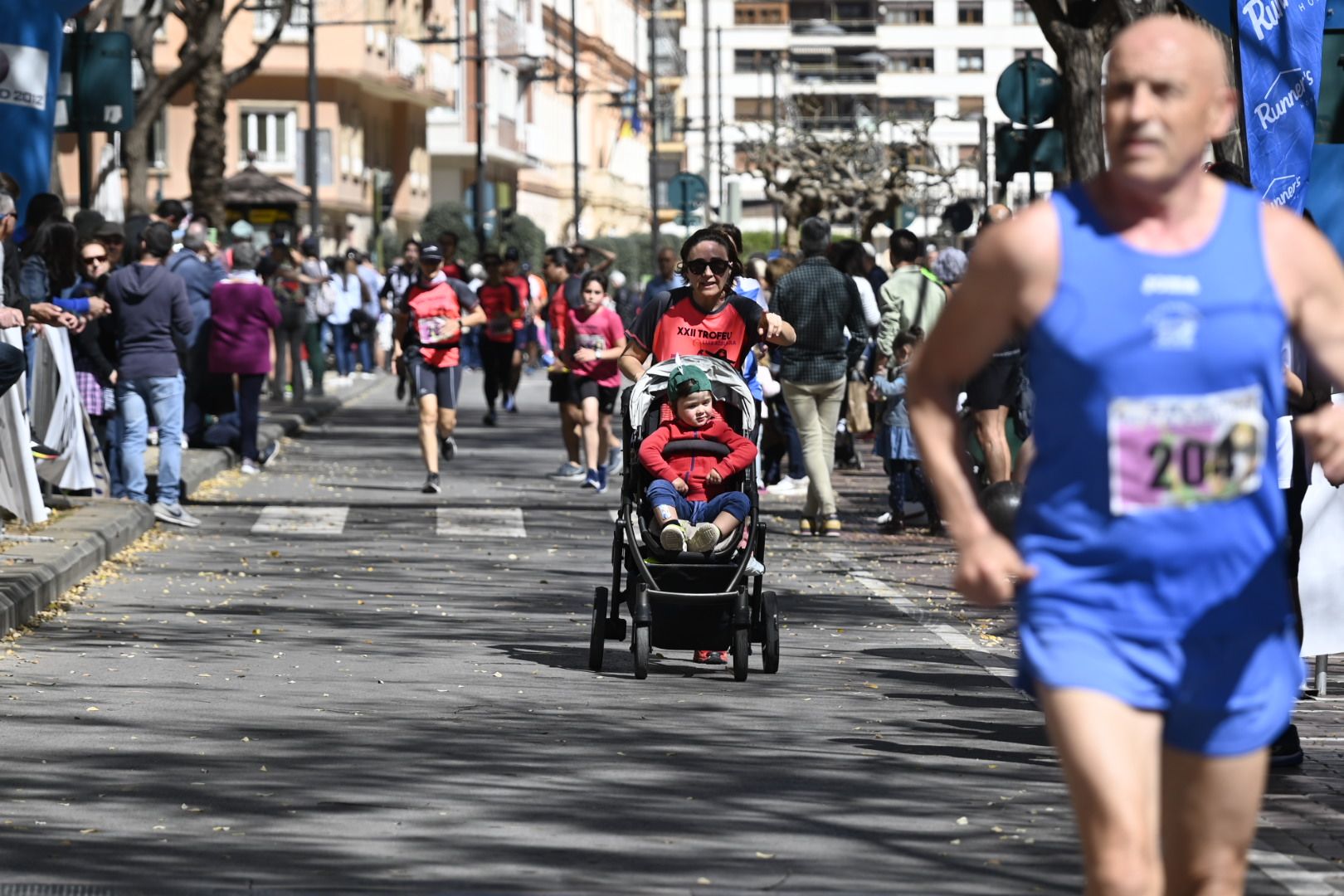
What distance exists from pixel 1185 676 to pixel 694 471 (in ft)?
21.0

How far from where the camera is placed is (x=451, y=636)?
12.1 metres

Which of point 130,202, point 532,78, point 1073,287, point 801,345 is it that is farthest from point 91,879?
point 532,78

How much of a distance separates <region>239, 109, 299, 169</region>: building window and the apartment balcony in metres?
78.4

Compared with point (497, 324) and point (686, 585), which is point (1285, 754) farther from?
point (497, 324)

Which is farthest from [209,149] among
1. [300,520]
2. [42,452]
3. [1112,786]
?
[1112,786]

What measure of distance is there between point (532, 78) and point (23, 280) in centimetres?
5011

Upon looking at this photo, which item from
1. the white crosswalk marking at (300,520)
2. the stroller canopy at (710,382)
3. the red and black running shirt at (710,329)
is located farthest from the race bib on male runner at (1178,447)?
the white crosswalk marking at (300,520)

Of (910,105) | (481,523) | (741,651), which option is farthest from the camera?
(910,105)

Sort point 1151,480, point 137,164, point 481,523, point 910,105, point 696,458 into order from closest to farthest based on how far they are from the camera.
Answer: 1. point 1151,480
2. point 696,458
3. point 481,523
4. point 137,164
5. point 910,105

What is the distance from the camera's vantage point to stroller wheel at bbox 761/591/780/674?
35.0 feet

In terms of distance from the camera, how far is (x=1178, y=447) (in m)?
4.46

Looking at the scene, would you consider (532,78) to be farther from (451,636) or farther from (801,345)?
(451,636)

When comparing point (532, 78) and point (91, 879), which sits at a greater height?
point (532, 78)

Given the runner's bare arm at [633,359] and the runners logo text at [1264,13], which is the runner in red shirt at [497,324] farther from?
the runners logo text at [1264,13]
